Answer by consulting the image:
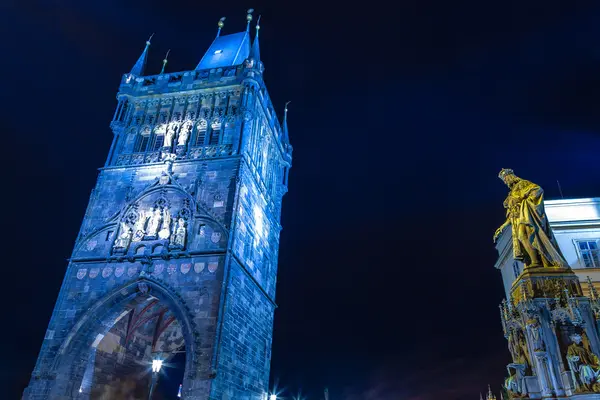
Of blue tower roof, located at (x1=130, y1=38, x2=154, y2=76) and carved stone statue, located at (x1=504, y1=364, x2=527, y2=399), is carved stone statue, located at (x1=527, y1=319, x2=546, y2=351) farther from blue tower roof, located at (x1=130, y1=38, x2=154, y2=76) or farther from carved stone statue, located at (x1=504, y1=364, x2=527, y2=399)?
blue tower roof, located at (x1=130, y1=38, x2=154, y2=76)

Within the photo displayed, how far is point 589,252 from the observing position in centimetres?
2528

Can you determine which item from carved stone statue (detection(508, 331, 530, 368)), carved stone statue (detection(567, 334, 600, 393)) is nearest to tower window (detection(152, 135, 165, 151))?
carved stone statue (detection(508, 331, 530, 368))

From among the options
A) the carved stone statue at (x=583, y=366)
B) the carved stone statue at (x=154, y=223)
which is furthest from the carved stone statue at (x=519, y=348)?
the carved stone statue at (x=154, y=223)

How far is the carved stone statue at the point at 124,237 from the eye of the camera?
25.6 meters

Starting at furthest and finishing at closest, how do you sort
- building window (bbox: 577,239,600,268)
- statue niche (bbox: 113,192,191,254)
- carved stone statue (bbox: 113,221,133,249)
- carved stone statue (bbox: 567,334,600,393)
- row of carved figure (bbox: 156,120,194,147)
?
row of carved figure (bbox: 156,120,194,147) < carved stone statue (bbox: 113,221,133,249) < statue niche (bbox: 113,192,191,254) < building window (bbox: 577,239,600,268) < carved stone statue (bbox: 567,334,600,393)

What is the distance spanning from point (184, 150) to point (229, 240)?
8.25 metres

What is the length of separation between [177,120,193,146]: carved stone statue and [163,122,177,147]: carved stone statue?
20.6 inches

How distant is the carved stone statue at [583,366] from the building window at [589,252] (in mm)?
16879

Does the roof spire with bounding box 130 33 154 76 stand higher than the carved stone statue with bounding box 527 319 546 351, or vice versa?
the roof spire with bounding box 130 33 154 76

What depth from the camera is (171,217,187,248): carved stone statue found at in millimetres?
25078

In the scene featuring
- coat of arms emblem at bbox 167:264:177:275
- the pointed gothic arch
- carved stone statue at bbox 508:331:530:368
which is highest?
coat of arms emblem at bbox 167:264:177:275

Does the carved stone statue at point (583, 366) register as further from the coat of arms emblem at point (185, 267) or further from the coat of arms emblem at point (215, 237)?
the coat of arms emblem at point (185, 267)

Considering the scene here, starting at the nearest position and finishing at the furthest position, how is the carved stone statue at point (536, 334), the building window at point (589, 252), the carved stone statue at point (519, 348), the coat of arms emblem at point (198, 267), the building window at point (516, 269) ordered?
the carved stone statue at point (536, 334) < the carved stone statue at point (519, 348) < the coat of arms emblem at point (198, 267) < the building window at point (589, 252) < the building window at point (516, 269)

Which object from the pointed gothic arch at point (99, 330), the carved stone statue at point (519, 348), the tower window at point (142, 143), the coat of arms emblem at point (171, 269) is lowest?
the carved stone statue at point (519, 348)
